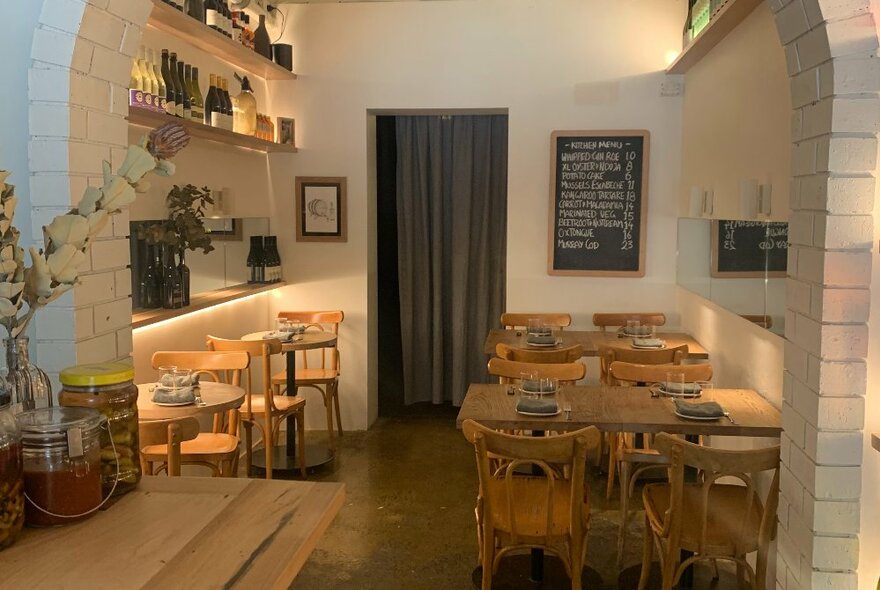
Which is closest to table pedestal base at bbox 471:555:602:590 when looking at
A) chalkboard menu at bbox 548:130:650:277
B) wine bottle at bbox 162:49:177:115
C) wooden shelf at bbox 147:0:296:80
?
chalkboard menu at bbox 548:130:650:277

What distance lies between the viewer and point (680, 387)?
11.5ft

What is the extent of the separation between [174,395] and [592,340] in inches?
101

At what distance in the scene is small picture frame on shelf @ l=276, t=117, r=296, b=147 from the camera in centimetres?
548

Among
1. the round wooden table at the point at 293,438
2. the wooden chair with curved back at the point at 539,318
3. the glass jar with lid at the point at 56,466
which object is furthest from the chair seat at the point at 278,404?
the glass jar with lid at the point at 56,466

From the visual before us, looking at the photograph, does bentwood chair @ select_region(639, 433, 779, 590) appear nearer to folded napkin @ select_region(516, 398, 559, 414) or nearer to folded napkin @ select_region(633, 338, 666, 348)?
folded napkin @ select_region(516, 398, 559, 414)

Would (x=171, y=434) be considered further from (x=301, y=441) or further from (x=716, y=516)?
(x=301, y=441)

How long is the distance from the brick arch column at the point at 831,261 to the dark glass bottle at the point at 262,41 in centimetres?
366

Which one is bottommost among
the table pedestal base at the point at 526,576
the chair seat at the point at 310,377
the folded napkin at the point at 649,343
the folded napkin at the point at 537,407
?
the table pedestal base at the point at 526,576

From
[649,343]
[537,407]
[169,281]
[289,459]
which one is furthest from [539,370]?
[289,459]

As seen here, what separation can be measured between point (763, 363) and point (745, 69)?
1.36m

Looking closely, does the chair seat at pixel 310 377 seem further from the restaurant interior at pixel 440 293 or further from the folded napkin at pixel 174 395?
the folded napkin at pixel 174 395

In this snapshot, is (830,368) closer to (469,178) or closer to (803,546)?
(803,546)

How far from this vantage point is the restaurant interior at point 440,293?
148 cm

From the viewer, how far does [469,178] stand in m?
6.09
